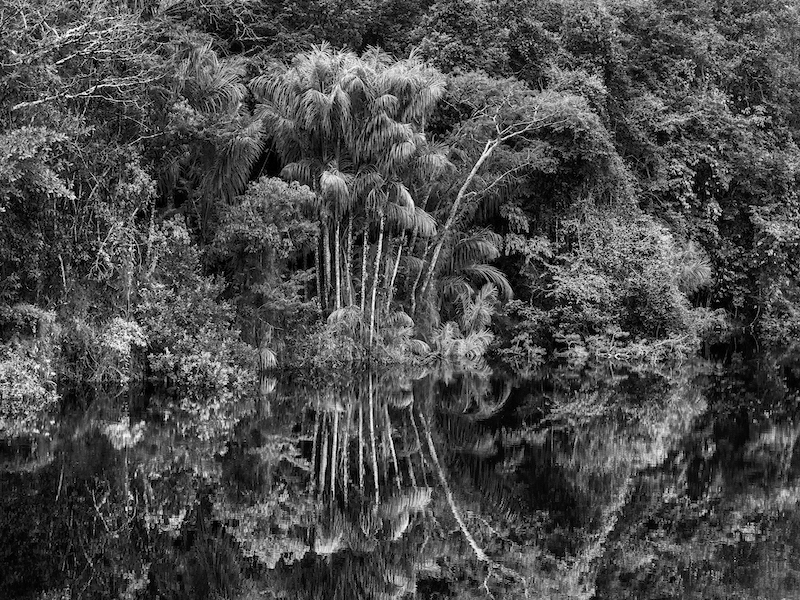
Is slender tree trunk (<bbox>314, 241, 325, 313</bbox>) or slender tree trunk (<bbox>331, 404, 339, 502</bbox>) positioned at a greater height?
slender tree trunk (<bbox>314, 241, 325, 313</bbox>)

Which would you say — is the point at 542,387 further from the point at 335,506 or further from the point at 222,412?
the point at 335,506

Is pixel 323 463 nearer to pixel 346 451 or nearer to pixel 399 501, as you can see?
pixel 346 451

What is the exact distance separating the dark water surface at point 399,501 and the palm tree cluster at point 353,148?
617cm

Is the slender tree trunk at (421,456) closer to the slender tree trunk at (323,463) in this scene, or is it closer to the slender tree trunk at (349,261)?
the slender tree trunk at (323,463)

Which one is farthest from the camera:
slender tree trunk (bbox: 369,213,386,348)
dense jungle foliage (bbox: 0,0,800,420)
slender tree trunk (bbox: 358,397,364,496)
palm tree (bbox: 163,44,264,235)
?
slender tree trunk (bbox: 369,213,386,348)

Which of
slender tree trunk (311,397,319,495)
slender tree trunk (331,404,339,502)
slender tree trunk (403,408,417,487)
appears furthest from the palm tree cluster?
slender tree trunk (403,408,417,487)

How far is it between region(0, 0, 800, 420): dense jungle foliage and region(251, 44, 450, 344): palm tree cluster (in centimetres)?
7

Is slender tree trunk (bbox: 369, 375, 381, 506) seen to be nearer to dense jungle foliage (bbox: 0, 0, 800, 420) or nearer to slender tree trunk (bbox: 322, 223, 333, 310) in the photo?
dense jungle foliage (bbox: 0, 0, 800, 420)

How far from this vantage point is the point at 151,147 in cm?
1894

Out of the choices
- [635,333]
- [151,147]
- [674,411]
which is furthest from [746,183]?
[151,147]

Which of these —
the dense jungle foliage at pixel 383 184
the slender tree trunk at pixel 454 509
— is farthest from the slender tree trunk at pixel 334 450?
the dense jungle foliage at pixel 383 184

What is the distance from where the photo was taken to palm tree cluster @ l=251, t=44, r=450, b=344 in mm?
21375

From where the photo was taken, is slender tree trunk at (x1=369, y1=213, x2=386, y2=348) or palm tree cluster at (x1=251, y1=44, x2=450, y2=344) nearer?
palm tree cluster at (x1=251, y1=44, x2=450, y2=344)

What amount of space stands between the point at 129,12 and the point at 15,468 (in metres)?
10.6
